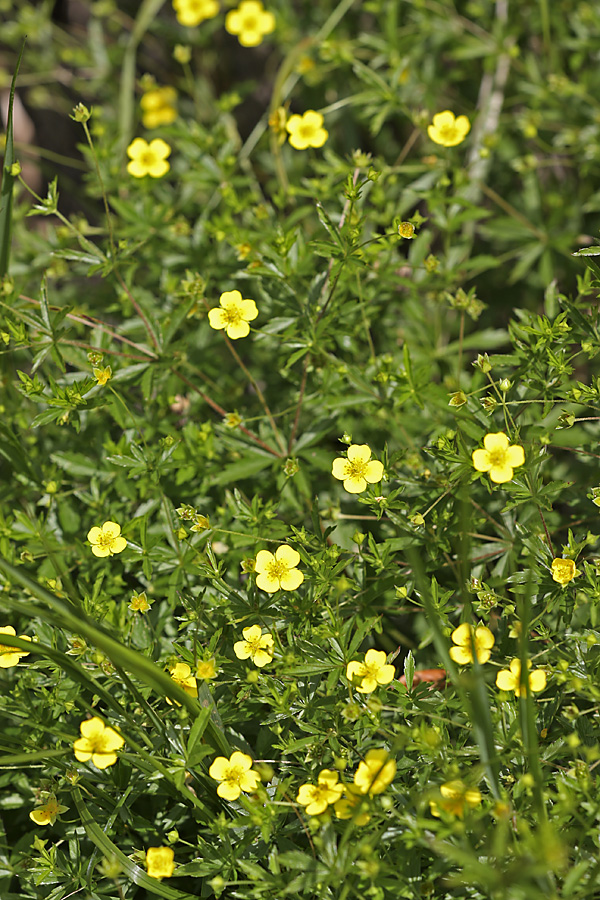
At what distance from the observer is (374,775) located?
4.62ft

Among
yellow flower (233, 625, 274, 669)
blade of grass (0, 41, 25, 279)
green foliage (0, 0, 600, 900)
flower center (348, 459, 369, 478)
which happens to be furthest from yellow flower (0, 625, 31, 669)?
blade of grass (0, 41, 25, 279)

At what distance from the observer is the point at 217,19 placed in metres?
3.48

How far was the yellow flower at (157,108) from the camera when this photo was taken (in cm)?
321

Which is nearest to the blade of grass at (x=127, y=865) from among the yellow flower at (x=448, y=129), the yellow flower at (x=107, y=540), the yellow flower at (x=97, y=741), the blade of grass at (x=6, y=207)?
the yellow flower at (x=97, y=741)

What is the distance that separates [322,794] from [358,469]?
2.42 ft

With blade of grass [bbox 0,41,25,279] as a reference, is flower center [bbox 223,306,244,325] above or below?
below

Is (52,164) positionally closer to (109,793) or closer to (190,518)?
(190,518)

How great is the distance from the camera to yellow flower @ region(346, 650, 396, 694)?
5.12ft

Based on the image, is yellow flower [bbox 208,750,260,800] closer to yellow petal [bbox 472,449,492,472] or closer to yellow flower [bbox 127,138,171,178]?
yellow petal [bbox 472,449,492,472]

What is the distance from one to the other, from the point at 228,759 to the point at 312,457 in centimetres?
86

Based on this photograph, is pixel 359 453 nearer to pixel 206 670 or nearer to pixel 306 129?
pixel 206 670

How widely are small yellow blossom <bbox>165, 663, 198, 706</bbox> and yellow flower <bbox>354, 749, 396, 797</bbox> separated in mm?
425

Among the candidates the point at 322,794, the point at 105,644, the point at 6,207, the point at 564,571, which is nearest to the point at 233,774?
the point at 322,794

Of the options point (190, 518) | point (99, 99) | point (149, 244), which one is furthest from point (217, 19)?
point (190, 518)
